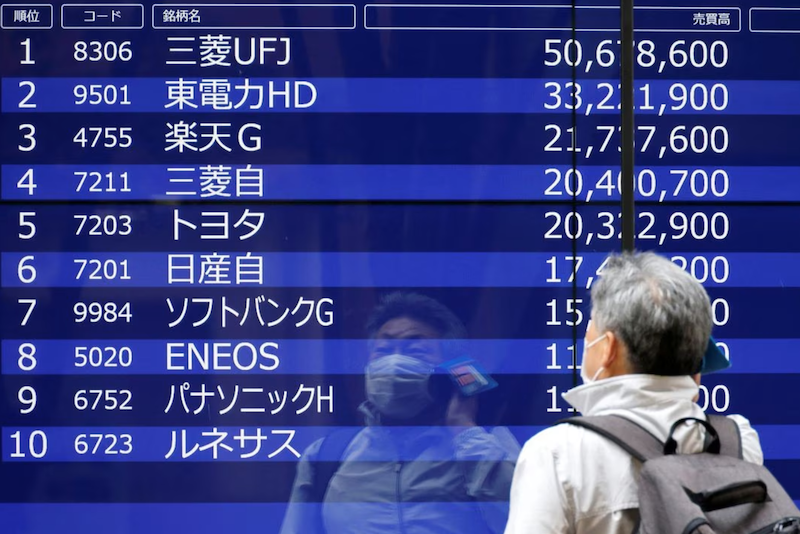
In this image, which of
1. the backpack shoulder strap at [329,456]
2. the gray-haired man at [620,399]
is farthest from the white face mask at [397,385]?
the gray-haired man at [620,399]

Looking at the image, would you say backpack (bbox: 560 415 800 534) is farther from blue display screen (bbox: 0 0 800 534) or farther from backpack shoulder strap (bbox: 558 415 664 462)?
blue display screen (bbox: 0 0 800 534)

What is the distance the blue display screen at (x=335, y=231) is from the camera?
12.8 feet

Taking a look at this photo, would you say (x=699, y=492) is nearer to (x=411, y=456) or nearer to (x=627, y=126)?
(x=411, y=456)

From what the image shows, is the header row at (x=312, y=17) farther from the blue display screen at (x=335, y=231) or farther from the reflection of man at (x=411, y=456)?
the reflection of man at (x=411, y=456)

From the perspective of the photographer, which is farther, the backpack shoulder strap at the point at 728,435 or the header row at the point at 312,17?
the header row at the point at 312,17

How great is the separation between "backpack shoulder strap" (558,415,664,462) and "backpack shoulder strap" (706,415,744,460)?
0.14 m

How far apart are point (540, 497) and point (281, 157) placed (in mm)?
2079

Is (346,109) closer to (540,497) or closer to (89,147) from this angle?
(89,147)

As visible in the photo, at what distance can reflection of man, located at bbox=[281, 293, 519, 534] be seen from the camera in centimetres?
389

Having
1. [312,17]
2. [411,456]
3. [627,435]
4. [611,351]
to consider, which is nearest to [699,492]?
[627,435]

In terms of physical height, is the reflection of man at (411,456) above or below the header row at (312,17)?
below

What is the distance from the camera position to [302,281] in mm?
3934

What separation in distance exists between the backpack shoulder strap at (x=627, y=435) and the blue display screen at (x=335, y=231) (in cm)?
169

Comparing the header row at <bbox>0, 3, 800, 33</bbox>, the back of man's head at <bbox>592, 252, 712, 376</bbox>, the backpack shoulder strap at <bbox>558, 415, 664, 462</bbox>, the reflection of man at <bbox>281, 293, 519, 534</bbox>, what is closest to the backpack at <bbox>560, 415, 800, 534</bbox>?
the backpack shoulder strap at <bbox>558, 415, 664, 462</bbox>
